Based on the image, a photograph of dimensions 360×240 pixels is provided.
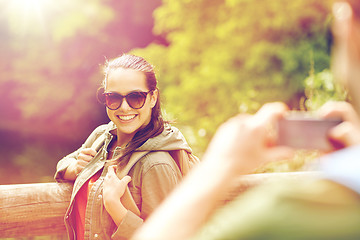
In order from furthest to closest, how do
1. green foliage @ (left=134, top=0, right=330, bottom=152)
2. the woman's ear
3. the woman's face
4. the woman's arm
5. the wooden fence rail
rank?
green foliage @ (left=134, top=0, right=330, bottom=152) < the woman's ear < the woman's face < the wooden fence rail < the woman's arm

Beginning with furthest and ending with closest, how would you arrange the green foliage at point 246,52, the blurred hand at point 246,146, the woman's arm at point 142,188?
the green foliage at point 246,52
the woman's arm at point 142,188
the blurred hand at point 246,146

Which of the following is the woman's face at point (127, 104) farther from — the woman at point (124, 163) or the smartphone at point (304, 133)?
the smartphone at point (304, 133)

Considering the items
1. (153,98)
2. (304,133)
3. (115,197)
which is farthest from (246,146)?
(153,98)

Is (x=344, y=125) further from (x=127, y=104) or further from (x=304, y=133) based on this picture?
(x=127, y=104)

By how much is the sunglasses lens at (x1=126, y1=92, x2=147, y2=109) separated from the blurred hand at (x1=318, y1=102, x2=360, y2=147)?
1350mm

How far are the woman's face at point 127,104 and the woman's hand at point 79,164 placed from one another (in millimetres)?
207

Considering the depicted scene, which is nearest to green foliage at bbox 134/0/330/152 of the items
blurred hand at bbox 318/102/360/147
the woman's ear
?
the woman's ear

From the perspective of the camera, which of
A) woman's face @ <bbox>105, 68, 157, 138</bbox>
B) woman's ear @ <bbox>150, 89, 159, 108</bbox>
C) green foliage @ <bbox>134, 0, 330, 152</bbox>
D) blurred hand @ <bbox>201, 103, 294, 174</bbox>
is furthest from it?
green foliage @ <bbox>134, 0, 330, 152</bbox>

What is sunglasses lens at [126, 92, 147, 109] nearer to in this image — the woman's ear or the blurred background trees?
the woman's ear

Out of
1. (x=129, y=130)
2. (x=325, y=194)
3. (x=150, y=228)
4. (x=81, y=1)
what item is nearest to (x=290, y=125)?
(x=325, y=194)

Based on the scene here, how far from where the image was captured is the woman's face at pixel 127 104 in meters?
2.08

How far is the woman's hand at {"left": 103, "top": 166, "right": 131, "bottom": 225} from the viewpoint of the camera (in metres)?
1.81

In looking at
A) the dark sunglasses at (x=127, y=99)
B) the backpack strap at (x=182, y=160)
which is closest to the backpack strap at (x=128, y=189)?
the backpack strap at (x=182, y=160)

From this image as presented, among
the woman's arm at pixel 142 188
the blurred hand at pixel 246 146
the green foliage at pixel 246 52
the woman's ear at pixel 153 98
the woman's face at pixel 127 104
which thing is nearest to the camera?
the blurred hand at pixel 246 146
